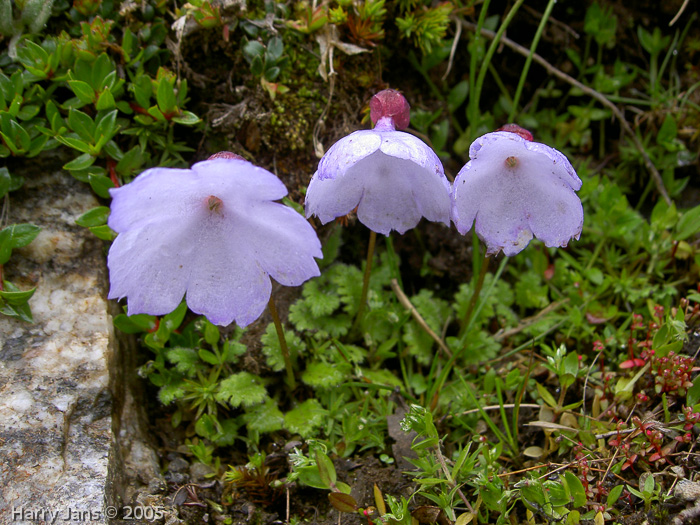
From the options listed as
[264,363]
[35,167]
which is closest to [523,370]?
[264,363]

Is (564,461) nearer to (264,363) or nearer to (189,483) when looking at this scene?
(264,363)

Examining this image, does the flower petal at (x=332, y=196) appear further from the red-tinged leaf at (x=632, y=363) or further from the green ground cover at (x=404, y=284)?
the red-tinged leaf at (x=632, y=363)

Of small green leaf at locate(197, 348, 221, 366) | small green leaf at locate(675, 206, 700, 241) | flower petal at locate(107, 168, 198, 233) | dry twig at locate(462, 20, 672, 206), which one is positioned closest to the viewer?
flower petal at locate(107, 168, 198, 233)

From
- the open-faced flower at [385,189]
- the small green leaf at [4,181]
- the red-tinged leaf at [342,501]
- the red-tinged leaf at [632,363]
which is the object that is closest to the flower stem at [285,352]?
the open-faced flower at [385,189]

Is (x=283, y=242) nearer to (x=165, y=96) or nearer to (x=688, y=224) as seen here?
(x=165, y=96)

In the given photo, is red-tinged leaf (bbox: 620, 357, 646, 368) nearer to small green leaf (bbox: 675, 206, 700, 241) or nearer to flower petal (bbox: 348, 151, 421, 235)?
small green leaf (bbox: 675, 206, 700, 241)

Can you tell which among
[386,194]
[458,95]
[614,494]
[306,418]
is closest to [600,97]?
[458,95]

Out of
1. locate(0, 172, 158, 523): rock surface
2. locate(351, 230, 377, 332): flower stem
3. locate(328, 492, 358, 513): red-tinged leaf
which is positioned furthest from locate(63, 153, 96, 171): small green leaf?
locate(328, 492, 358, 513): red-tinged leaf
